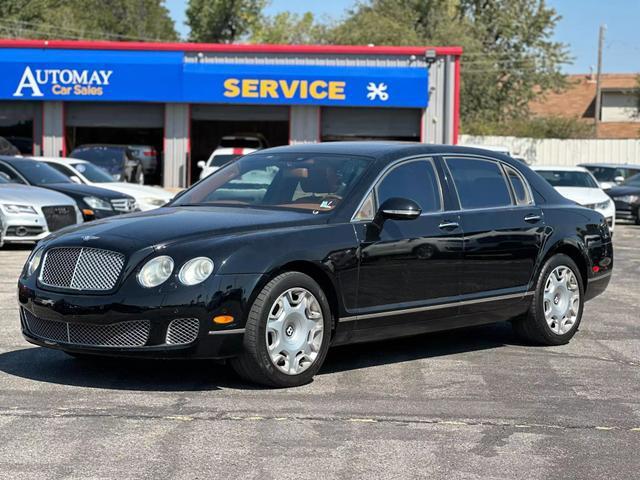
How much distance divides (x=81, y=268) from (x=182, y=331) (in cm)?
78

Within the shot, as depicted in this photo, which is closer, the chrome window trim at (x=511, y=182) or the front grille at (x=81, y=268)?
the front grille at (x=81, y=268)

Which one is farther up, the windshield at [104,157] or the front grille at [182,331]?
the windshield at [104,157]

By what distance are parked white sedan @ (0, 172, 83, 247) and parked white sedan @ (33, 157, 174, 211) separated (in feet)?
11.5

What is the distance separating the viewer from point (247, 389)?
704cm

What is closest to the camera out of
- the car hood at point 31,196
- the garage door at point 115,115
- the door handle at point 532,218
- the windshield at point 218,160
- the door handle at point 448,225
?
the door handle at point 448,225

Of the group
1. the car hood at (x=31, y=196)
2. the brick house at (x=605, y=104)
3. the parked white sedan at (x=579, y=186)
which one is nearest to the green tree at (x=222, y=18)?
the brick house at (x=605, y=104)

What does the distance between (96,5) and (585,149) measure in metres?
55.0

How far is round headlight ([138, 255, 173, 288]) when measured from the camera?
22.2 feet

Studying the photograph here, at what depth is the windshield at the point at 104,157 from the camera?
1083 inches

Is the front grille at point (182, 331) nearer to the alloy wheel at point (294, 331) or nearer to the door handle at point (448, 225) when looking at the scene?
the alloy wheel at point (294, 331)

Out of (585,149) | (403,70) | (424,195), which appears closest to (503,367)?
(424,195)

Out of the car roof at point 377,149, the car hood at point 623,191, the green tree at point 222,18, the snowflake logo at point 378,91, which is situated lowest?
the car hood at point 623,191

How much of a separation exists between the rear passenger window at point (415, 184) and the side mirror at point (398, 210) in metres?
0.25

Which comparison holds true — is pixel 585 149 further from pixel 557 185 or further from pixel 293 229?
pixel 293 229
